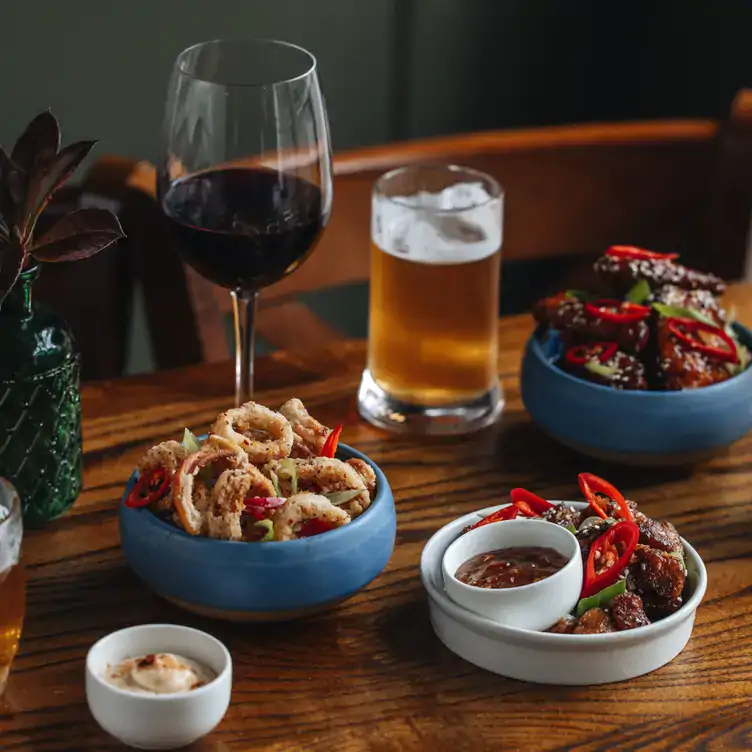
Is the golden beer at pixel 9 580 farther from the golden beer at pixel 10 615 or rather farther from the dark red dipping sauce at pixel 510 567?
the dark red dipping sauce at pixel 510 567

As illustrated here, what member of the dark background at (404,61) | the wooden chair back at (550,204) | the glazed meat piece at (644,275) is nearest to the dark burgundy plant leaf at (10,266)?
the glazed meat piece at (644,275)

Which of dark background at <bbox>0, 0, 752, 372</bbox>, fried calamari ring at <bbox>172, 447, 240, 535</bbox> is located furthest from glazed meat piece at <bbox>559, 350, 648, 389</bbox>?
dark background at <bbox>0, 0, 752, 372</bbox>

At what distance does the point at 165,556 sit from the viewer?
1177mm

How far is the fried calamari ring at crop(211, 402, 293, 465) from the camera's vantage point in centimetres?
123

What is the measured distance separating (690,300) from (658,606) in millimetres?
481

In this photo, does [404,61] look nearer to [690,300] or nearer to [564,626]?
[690,300]

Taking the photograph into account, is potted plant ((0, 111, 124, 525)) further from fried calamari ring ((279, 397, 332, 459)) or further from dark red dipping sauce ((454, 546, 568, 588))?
dark red dipping sauce ((454, 546, 568, 588))

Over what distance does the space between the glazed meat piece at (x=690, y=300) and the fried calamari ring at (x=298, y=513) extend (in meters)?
0.55

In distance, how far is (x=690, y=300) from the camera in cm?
156

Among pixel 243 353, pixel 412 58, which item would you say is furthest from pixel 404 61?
pixel 243 353

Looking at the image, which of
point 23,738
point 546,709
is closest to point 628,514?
point 546,709

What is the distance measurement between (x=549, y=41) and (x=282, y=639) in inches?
97.0

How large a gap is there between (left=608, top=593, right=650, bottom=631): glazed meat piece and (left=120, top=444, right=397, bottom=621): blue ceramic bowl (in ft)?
0.70

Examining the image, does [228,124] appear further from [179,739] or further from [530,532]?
[179,739]
